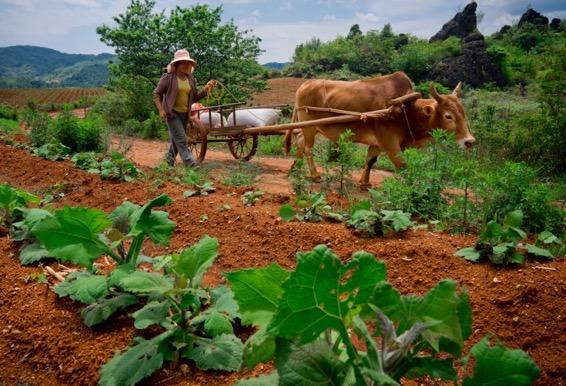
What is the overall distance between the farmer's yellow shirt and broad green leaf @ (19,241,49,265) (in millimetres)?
5124

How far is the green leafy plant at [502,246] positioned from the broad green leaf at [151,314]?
2.11m

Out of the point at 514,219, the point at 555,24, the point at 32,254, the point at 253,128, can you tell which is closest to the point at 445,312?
the point at 514,219

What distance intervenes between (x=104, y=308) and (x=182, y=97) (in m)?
6.17

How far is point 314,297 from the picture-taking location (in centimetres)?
123

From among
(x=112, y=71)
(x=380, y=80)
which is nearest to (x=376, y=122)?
(x=380, y=80)

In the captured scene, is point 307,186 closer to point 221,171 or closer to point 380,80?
point 380,80

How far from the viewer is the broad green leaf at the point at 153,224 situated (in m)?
2.27

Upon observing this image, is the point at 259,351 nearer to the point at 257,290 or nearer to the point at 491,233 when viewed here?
the point at 257,290

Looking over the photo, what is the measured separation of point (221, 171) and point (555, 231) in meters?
6.56

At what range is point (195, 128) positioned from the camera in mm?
9570

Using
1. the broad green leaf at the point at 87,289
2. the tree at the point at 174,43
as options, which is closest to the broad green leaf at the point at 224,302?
the broad green leaf at the point at 87,289

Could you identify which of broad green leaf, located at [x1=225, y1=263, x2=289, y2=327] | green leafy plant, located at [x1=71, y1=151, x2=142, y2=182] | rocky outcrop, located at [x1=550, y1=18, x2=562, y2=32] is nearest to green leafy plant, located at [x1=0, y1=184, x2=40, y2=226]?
green leafy plant, located at [x1=71, y1=151, x2=142, y2=182]

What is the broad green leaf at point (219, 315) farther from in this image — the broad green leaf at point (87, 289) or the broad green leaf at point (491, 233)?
the broad green leaf at point (491, 233)

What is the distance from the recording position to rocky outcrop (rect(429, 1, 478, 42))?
55844mm
